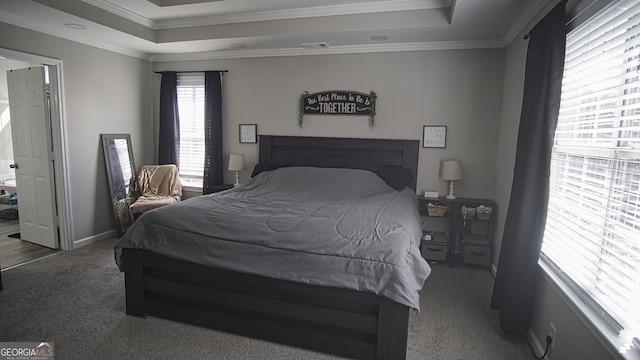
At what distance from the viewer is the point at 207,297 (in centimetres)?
243

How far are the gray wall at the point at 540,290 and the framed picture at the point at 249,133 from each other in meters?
2.92

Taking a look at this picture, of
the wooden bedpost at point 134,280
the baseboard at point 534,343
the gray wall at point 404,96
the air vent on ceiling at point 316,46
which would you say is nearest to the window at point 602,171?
the baseboard at point 534,343

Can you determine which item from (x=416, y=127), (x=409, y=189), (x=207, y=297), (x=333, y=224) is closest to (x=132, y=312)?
A: (x=207, y=297)

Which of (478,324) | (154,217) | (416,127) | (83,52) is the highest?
(83,52)

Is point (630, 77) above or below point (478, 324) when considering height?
above

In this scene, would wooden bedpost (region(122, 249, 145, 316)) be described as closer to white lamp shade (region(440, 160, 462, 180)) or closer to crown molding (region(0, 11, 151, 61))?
crown molding (region(0, 11, 151, 61))

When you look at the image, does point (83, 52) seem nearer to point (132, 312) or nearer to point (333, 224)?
point (132, 312)

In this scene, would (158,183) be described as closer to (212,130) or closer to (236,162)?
(212,130)

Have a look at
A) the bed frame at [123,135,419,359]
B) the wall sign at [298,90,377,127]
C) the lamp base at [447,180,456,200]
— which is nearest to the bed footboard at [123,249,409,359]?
the bed frame at [123,135,419,359]

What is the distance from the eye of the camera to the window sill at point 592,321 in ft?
4.48

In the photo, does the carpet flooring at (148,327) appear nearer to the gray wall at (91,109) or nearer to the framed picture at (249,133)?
the gray wall at (91,109)

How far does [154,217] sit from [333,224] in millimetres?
1338

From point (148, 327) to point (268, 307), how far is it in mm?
922

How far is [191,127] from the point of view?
4871mm
